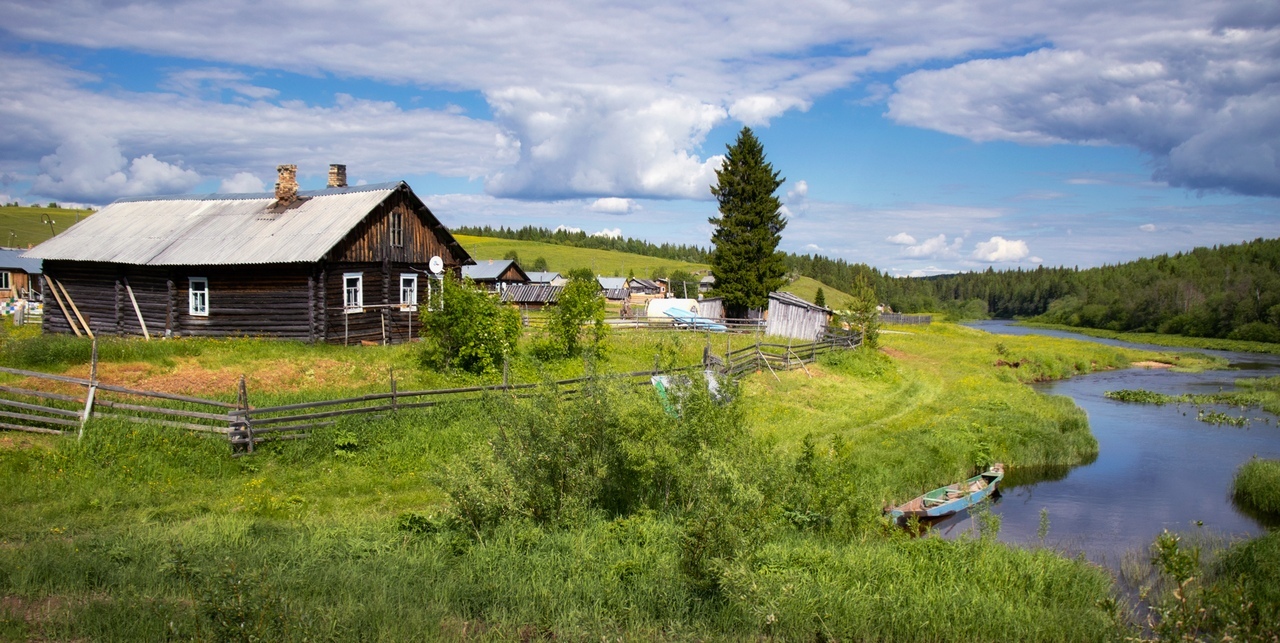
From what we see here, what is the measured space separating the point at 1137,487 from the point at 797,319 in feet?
73.7

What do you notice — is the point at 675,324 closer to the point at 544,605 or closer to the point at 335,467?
the point at 335,467

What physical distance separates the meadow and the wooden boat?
2.32ft

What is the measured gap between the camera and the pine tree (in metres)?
44.0

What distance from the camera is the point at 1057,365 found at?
43688 mm

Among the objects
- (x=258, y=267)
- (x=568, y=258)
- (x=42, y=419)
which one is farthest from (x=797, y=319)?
(x=568, y=258)

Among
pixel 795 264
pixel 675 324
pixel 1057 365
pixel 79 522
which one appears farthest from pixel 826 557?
pixel 795 264

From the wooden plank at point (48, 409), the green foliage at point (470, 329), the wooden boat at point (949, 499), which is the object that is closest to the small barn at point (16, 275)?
the green foliage at point (470, 329)

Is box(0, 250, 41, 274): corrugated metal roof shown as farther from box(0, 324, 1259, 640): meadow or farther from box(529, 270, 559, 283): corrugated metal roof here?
box(0, 324, 1259, 640): meadow

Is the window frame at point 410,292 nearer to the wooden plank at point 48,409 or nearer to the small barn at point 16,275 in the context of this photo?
the wooden plank at point 48,409

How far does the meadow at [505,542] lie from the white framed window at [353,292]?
32.6ft

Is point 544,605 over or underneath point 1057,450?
over

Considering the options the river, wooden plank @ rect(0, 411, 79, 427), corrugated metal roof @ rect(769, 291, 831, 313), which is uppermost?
corrugated metal roof @ rect(769, 291, 831, 313)

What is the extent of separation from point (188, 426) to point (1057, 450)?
72.2 feet

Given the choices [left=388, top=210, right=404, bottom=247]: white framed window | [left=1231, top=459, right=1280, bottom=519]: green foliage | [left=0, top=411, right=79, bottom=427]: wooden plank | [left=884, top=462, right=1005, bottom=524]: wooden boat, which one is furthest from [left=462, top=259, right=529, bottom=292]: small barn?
[left=1231, top=459, right=1280, bottom=519]: green foliage
